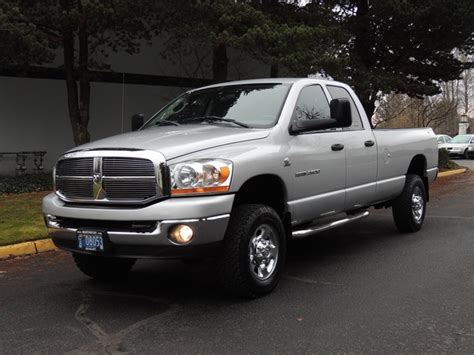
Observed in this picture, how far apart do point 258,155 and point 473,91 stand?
7702cm

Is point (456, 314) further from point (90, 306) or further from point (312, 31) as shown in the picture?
point (312, 31)

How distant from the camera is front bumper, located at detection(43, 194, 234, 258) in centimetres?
445

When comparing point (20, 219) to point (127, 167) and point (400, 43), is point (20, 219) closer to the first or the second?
point (127, 167)

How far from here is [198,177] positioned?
180 inches

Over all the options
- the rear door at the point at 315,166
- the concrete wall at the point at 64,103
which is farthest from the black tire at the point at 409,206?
the concrete wall at the point at 64,103

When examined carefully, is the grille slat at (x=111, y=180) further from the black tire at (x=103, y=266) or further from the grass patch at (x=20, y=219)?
the grass patch at (x=20, y=219)

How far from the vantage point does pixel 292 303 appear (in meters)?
5.00

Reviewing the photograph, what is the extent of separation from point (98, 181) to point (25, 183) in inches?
354

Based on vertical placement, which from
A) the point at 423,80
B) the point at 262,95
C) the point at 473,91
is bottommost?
the point at 262,95

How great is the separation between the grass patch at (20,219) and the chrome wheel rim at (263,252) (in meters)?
3.89

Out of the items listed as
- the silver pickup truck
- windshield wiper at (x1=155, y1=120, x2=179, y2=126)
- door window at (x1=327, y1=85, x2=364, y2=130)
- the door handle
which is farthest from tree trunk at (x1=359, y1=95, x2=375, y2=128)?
windshield wiper at (x1=155, y1=120, x2=179, y2=126)

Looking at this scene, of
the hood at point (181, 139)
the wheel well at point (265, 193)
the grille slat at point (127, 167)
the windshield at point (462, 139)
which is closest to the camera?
the grille slat at point (127, 167)

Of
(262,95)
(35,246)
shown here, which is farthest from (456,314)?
(35,246)

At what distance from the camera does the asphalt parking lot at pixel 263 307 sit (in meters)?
4.12
